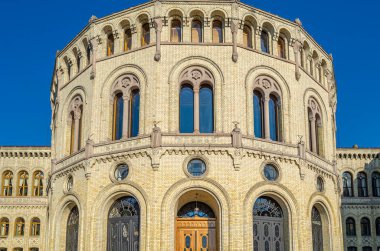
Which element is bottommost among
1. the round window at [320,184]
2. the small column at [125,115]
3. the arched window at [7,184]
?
the round window at [320,184]

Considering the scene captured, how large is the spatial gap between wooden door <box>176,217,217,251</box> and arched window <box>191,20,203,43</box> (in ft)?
33.2

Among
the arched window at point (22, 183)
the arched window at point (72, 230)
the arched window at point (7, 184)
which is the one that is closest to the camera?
the arched window at point (72, 230)

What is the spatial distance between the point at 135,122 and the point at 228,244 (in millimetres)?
8567

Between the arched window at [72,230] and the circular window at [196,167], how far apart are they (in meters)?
7.94

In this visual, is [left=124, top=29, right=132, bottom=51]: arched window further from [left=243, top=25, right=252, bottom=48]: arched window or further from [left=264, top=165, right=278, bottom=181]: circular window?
[left=264, top=165, right=278, bottom=181]: circular window

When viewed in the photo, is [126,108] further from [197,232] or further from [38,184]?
[38,184]

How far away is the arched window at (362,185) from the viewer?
50719 mm

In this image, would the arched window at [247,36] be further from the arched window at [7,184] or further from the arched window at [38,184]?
the arched window at [7,184]

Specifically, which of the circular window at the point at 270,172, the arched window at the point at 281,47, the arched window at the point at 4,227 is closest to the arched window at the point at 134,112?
the circular window at the point at 270,172

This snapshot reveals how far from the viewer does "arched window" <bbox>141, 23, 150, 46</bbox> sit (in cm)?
3141

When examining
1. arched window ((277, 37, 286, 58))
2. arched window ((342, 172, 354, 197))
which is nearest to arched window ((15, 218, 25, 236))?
arched window ((277, 37, 286, 58))

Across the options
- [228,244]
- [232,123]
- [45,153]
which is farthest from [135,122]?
[45,153]

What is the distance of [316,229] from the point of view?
3253 cm

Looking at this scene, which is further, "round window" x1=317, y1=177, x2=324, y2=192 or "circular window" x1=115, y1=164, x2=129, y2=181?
"round window" x1=317, y1=177, x2=324, y2=192
